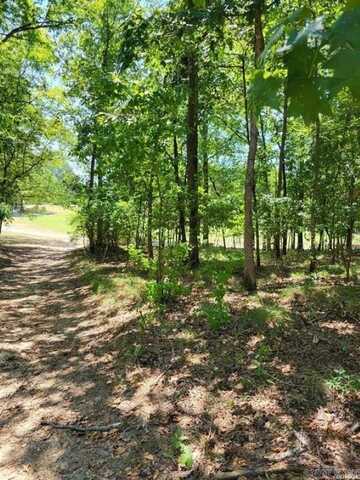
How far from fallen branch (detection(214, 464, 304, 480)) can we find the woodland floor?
2.5 inches

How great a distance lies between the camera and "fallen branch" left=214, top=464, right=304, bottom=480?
98.7 inches

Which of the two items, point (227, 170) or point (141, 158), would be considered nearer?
point (141, 158)

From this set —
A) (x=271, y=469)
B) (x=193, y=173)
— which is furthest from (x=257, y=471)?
(x=193, y=173)

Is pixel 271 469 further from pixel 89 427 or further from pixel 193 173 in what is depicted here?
pixel 193 173

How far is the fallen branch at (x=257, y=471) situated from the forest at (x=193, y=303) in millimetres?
13

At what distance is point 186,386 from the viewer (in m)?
3.74

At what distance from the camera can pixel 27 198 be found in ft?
61.2

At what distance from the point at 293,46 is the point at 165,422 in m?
3.21

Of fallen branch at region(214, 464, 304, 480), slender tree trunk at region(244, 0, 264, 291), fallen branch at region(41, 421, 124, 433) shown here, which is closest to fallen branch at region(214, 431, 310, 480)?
fallen branch at region(214, 464, 304, 480)

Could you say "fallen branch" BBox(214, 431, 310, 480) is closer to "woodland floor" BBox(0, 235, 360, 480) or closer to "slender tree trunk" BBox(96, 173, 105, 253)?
"woodland floor" BBox(0, 235, 360, 480)

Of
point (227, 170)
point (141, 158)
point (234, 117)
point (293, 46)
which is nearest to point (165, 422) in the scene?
point (293, 46)

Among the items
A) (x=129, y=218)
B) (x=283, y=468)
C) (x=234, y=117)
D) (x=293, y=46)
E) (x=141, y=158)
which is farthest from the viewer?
(x=234, y=117)

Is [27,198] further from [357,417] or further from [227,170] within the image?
[357,417]

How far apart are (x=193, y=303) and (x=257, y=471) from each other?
3720mm
